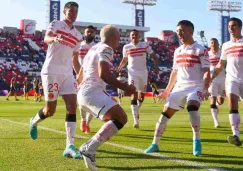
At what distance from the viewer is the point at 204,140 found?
8453 mm

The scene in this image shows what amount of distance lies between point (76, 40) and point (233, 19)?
3.19 m

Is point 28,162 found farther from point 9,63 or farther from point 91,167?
point 9,63

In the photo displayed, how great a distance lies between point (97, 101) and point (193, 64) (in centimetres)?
231

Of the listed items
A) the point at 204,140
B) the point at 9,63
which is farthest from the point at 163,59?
the point at 204,140

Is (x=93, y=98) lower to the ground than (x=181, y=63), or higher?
lower

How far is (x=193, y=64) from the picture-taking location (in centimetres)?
686

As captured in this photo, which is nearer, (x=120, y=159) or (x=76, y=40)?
(x=120, y=159)

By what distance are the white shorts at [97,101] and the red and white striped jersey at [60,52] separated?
1675 mm

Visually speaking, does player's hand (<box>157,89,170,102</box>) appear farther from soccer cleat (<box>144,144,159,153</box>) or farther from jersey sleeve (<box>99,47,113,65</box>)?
jersey sleeve (<box>99,47,113,65</box>)

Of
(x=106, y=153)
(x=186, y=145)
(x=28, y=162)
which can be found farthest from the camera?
(x=186, y=145)

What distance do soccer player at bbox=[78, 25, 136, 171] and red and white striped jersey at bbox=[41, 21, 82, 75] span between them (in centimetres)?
155

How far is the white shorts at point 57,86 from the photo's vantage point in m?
6.85

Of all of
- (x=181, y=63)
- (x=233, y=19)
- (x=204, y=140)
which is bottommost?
(x=204, y=140)

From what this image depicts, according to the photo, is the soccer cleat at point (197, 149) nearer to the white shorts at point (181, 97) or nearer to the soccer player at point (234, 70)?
the white shorts at point (181, 97)
